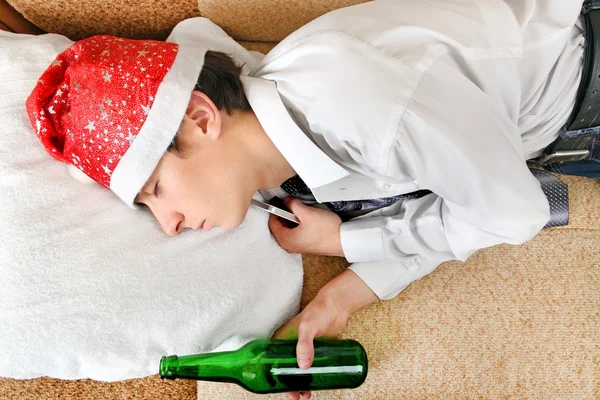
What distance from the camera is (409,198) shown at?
94cm

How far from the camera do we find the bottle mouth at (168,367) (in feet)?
2.17

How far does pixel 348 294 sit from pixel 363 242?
0.10 m

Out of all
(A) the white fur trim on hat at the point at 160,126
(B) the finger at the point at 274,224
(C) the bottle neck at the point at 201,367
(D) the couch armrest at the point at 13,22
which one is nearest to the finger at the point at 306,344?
(C) the bottle neck at the point at 201,367

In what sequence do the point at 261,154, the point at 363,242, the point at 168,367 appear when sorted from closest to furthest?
the point at 168,367, the point at 261,154, the point at 363,242

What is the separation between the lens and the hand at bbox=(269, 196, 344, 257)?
2.98 feet

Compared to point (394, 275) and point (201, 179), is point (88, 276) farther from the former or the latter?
point (394, 275)

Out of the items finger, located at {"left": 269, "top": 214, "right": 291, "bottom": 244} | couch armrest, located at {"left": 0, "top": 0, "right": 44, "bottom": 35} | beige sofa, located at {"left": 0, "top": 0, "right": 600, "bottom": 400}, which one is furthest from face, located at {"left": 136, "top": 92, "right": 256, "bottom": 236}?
couch armrest, located at {"left": 0, "top": 0, "right": 44, "bottom": 35}

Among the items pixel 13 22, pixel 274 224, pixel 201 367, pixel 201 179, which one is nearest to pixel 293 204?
pixel 274 224

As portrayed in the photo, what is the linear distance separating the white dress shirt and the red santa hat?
137 millimetres

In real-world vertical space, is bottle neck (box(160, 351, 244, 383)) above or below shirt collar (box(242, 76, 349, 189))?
below

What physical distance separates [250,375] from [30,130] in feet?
1.75

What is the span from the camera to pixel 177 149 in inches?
27.7

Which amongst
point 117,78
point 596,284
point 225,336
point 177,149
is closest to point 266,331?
point 225,336

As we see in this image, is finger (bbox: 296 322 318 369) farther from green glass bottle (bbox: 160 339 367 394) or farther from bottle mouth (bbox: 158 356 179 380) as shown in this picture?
bottle mouth (bbox: 158 356 179 380)
